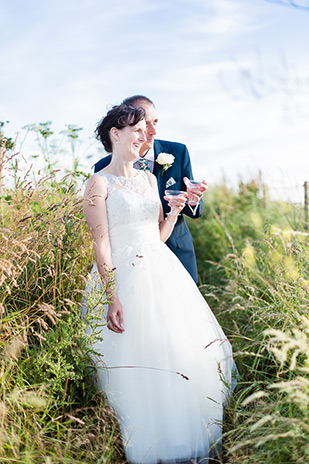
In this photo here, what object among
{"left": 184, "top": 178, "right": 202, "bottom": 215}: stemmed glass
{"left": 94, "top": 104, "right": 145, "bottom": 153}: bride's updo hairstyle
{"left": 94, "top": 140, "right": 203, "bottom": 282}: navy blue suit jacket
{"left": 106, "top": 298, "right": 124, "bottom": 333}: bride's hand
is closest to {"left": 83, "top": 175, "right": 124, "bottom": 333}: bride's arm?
{"left": 106, "top": 298, "right": 124, "bottom": 333}: bride's hand

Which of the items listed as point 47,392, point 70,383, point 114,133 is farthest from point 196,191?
point 47,392

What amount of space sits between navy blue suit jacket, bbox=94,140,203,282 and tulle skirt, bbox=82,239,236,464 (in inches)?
39.2

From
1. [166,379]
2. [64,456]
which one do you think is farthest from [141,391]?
[64,456]

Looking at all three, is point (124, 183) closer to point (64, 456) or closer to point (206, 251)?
point (64, 456)

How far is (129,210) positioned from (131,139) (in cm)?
54

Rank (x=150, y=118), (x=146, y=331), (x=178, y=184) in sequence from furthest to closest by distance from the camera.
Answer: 1. (x=178, y=184)
2. (x=150, y=118)
3. (x=146, y=331)

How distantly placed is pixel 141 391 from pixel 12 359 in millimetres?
845

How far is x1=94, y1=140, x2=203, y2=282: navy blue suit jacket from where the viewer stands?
4.40 m

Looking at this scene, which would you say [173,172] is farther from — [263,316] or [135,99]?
[263,316]

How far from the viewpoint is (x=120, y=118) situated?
3.64 meters

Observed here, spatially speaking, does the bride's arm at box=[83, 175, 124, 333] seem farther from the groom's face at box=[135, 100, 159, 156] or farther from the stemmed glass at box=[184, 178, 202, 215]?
the groom's face at box=[135, 100, 159, 156]

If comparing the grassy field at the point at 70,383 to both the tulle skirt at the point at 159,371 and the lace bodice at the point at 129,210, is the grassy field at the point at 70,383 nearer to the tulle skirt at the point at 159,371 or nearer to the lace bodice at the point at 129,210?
the tulle skirt at the point at 159,371

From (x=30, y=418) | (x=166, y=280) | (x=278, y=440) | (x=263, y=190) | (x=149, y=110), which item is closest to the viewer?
(x=278, y=440)

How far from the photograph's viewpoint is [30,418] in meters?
2.95
